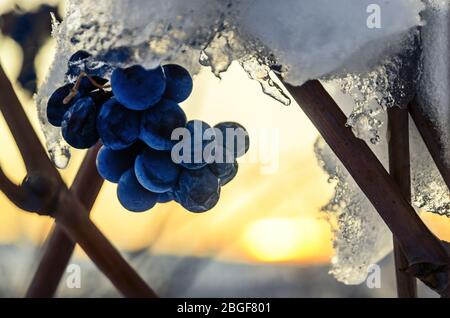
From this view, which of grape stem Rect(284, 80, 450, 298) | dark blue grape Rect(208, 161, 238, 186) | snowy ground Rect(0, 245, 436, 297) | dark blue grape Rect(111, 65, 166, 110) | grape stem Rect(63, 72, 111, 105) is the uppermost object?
snowy ground Rect(0, 245, 436, 297)

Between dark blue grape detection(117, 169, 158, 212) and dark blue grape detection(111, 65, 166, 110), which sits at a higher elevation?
dark blue grape detection(111, 65, 166, 110)

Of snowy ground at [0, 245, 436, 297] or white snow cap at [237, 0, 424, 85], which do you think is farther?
snowy ground at [0, 245, 436, 297]

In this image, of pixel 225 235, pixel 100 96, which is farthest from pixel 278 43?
pixel 225 235

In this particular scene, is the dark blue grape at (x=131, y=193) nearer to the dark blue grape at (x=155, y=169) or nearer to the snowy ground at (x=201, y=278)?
the dark blue grape at (x=155, y=169)

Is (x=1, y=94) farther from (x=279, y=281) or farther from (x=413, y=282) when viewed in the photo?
(x=279, y=281)

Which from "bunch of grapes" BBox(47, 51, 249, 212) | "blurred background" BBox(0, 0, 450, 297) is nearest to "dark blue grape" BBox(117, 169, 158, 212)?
"bunch of grapes" BBox(47, 51, 249, 212)

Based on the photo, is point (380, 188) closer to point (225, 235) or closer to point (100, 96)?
point (100, 96)

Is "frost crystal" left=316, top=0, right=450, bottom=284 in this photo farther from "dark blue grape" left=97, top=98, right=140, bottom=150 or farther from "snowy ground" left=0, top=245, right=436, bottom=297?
"snowy ground" left=0, top=245, right=436, bottom=297
